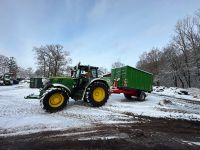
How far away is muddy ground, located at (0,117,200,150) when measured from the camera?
4613mm

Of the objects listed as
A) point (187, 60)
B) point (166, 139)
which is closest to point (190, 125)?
point (166, 139)

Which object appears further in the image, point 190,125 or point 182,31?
point 182,31

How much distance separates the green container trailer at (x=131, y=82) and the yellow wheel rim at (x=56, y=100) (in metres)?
4.59

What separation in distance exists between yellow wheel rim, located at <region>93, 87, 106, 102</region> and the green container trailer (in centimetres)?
244

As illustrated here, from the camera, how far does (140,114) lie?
816cm

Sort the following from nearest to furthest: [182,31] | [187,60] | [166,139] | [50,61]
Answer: [166,139], [187,60], [182,31], [50,61]

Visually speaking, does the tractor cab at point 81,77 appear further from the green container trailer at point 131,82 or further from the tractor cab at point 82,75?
the green container trailer at point 131,82

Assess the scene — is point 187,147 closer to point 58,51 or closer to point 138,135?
point 138,135

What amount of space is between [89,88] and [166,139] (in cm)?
493

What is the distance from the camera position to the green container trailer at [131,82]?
41.2ft

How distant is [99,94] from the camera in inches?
388

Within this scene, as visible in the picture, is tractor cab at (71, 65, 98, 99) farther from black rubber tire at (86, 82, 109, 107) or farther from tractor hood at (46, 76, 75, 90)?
black rubber tire at (86, 82, 109, 107)

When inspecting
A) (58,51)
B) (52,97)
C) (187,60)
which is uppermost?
(58,51)

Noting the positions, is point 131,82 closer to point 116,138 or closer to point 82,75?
point 82,75
